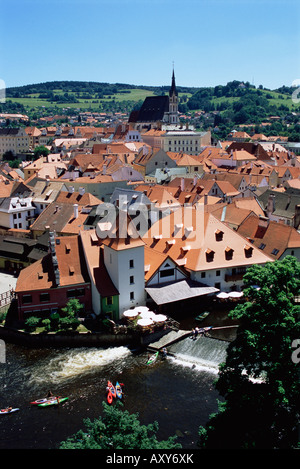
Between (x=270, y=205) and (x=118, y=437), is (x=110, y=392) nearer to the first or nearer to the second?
(x=118, y=437)

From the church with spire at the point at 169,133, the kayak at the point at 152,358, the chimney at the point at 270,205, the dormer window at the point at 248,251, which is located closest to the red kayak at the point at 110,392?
the kayak at the point at 152,358

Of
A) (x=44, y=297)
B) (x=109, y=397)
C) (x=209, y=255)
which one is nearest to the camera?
(x=109, y=397)

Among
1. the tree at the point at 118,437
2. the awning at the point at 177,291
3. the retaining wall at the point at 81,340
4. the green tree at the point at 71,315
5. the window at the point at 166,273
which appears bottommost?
the retaining wall at the point at 81,340

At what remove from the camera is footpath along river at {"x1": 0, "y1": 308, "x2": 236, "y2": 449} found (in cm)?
3234

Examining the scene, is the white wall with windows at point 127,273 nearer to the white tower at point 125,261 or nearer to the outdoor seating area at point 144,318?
the white tower at point 125,261

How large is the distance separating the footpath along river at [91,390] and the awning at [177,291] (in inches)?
291

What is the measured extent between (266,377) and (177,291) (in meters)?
22.1

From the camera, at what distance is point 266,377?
89.1 ft

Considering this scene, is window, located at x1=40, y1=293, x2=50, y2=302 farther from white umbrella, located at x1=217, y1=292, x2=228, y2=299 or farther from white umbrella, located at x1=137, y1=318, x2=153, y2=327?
white umbrella, located at x1=217, y1=292, x2=228, y2=299

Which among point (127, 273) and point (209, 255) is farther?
point (209, 255)

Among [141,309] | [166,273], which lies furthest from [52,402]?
[166,273]

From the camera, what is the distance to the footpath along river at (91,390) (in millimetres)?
32344

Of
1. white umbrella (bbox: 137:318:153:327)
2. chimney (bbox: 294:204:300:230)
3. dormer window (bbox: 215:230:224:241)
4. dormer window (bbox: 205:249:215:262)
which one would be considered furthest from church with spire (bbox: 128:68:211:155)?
white umbrella (bbox: 137:318:153:327)

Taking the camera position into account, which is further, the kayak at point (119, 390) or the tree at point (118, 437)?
the kayak at point (119, 390)
